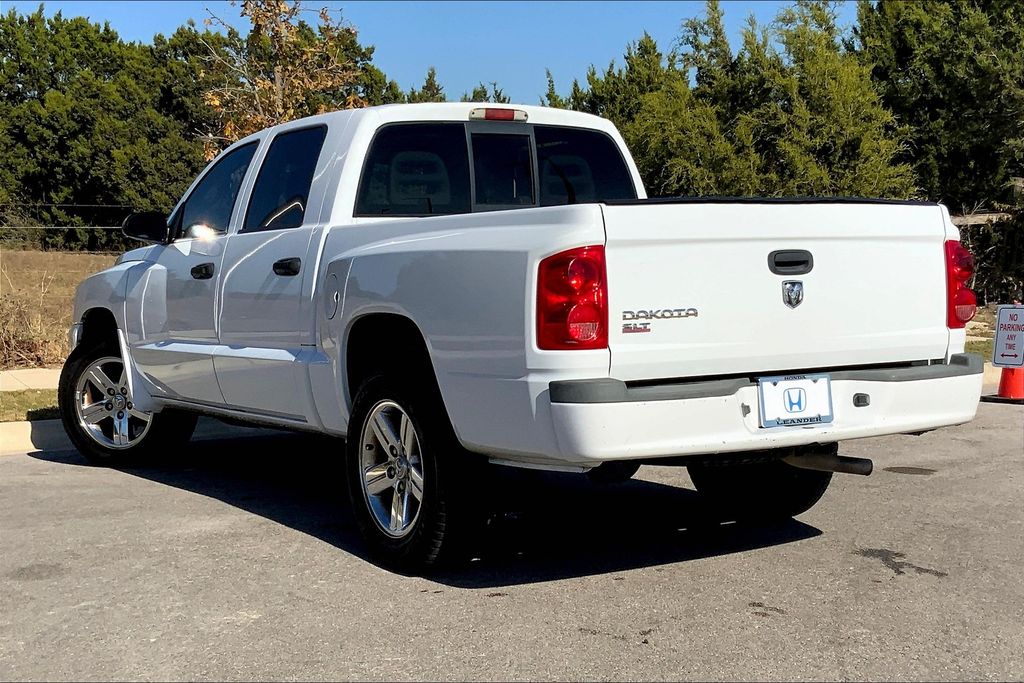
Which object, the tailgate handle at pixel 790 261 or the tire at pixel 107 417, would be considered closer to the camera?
the tailgate handle at pixel 790 261

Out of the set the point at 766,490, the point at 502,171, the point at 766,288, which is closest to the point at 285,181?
the point at 502,171

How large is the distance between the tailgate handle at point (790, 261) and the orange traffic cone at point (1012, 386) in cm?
770

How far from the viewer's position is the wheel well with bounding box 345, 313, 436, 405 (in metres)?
5.09

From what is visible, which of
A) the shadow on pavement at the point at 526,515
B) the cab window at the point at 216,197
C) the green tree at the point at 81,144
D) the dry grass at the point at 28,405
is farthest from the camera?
the green tree at the point at 81,144

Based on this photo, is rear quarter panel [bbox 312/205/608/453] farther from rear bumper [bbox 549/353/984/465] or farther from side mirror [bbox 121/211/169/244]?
side mirror [bbox 121/211/169/244]

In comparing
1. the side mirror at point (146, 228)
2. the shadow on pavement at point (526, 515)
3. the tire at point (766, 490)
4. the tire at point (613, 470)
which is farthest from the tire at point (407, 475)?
the side mirror at point (146, 228)

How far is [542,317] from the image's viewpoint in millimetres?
4270

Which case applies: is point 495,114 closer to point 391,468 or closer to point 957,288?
point 391,468

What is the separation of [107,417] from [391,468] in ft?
11.3

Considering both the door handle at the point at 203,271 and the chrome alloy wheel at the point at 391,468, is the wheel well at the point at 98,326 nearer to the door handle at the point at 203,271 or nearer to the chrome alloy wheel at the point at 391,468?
the door handle at the point at 203,271

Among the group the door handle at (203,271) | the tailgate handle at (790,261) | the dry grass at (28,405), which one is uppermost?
the door handle at (203,271)

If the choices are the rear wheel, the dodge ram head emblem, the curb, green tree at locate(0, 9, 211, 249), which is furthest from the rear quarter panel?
green tree at locate(0, 9, 211, 249)

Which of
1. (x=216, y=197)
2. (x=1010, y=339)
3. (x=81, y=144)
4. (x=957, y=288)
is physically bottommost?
(x=1010, y=339)

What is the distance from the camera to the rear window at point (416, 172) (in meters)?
5.88
